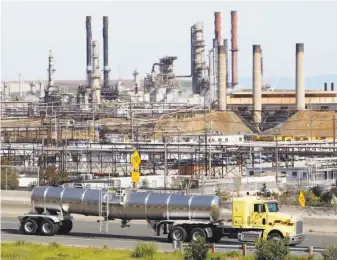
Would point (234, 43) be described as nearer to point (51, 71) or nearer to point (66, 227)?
point (51, 71)

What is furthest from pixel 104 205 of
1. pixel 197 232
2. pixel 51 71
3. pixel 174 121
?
pixel 51 71

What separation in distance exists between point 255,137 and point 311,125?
11.1m

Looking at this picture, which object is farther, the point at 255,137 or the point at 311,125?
the point at 311,125

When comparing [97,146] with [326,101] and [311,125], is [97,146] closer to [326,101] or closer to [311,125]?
[311,125]

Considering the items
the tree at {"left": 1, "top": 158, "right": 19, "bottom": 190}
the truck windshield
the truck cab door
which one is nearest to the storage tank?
the truck cab door

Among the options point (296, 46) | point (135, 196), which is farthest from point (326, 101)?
point (135, 196)

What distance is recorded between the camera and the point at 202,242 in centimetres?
1931

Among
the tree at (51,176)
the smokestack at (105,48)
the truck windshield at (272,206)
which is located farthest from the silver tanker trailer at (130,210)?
Result: the smokestack at (105,48)

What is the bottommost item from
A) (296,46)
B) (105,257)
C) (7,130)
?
(105,257)

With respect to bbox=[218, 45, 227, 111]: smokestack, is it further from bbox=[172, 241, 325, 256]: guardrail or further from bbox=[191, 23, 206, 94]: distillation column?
bbox=[172, 241, 325, 256]: guardrail

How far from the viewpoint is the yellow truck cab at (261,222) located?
22.7m

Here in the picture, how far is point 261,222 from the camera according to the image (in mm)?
23016

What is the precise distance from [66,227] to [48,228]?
72 centimetres

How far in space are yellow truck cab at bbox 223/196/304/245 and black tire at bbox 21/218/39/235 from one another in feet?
17.9
